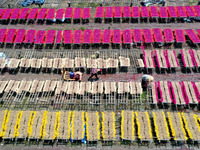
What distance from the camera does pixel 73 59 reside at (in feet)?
125

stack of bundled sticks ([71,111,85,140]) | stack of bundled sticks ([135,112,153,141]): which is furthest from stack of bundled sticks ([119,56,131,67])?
stack of bundled sticks ([71,111,85,140])

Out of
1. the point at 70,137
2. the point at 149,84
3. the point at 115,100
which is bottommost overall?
the point at 70,137

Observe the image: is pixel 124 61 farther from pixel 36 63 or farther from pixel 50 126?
pixel 50 126

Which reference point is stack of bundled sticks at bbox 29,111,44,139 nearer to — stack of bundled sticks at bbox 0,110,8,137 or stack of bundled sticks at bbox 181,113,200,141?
stack of bundled sticks at bbox 0,110,8,137

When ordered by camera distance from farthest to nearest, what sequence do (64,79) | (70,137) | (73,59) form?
(73,59) < (64,79) < (70,137)

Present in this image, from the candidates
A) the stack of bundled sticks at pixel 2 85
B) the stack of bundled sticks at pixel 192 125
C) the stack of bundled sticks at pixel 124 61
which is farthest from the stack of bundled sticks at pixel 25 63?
the stack of bundled sticks at pixel 192 125

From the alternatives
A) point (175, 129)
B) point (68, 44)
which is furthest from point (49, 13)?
point (175, 129)

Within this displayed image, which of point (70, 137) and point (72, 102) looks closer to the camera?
point (70, 137)

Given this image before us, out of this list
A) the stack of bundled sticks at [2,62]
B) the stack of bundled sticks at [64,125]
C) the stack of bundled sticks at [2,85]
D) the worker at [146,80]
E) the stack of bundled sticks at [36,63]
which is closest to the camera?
the stack of bundled sticks at [64,125]

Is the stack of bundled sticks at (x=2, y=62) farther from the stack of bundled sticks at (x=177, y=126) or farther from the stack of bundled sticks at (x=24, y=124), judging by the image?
the stack of bundled sticks at (x=177, y=126)

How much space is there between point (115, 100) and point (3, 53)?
28.4 m

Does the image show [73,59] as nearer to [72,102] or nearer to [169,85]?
[72,102]

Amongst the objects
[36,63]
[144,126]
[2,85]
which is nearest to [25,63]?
[36,63]

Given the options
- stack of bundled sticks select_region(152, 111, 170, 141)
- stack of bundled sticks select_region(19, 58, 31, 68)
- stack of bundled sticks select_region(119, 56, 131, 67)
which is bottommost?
stack of bundled sticks select_region(152, 111, 170, 141)
